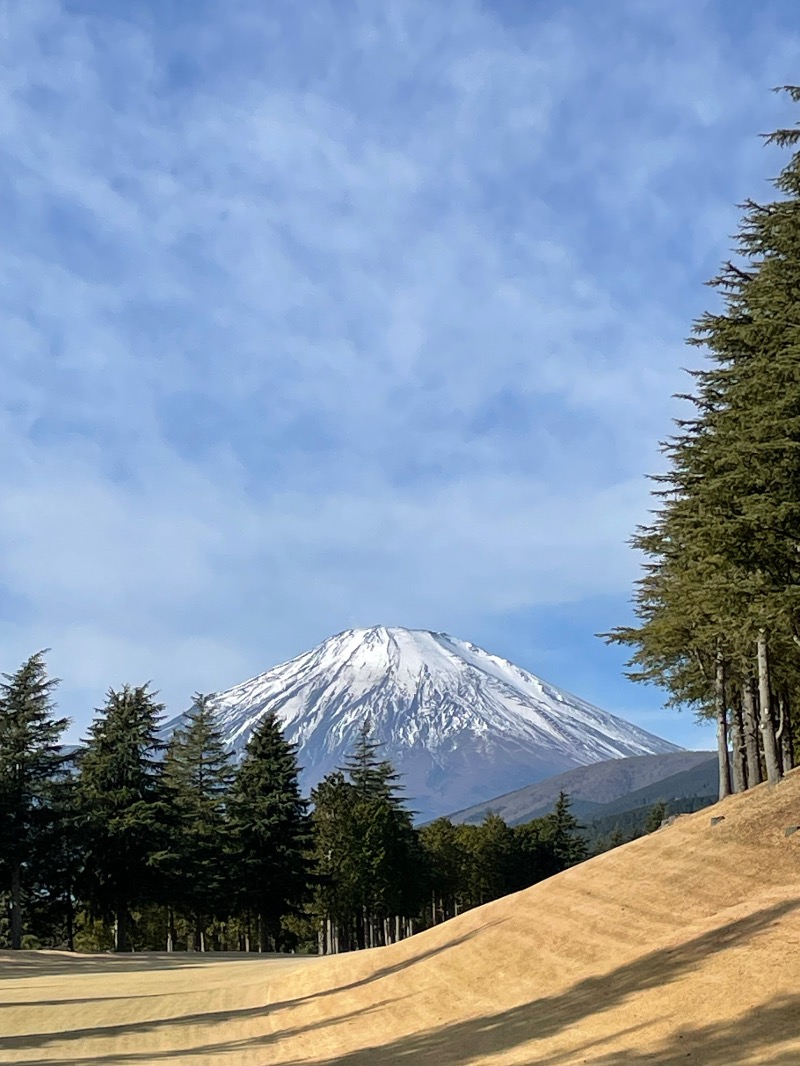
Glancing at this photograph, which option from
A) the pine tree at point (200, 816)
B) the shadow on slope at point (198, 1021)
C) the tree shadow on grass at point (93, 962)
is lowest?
the tree shadow on grass at point (93, 962)

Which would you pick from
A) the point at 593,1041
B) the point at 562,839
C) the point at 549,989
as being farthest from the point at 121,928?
the point at 562,839

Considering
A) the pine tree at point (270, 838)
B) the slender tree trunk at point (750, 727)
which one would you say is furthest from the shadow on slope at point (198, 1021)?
the pine tree at point (270, 838)

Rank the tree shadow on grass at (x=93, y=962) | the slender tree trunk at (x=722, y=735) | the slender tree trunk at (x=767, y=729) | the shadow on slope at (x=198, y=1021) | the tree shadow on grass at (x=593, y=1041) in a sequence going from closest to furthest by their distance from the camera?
the tree shadow on grass at (x=593, y=1041), the shadow on slope at (x=198, y=1021), the slender tree trunk at (x=767, y=729), the slender tree trunk at (x=722, y=735), the tree shadow on grass at (x=93, y=962)

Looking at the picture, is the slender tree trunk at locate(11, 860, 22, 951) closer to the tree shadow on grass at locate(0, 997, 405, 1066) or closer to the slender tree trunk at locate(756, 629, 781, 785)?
the tree shadow on grass at locate(0, 997, 405, 1066)

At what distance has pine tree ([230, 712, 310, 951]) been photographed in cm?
4784

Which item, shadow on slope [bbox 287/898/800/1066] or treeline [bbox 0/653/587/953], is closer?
shadow on slope [bbox 287/898/800/1066]

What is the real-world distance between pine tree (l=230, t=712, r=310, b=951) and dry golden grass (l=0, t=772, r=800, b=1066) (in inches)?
902

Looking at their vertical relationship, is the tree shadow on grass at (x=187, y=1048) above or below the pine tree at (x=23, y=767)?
below

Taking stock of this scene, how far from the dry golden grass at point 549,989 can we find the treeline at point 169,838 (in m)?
18.0

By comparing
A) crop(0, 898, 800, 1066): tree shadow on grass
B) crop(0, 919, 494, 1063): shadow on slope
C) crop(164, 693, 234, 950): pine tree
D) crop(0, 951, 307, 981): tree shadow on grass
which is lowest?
crop(0, 951, 307, 981): tree shadow on grass

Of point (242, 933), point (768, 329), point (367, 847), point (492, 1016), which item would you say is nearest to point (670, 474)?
point (768, 329)

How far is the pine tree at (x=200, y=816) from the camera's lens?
45.0 meters

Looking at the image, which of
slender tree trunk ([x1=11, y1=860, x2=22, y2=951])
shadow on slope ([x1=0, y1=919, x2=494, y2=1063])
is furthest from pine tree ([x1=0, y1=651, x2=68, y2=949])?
shadow on slope ([x1=0, y1=919, x2=494, y2=1063])

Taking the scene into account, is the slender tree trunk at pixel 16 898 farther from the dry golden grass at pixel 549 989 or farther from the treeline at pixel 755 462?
the treeline at pixel 755 462
